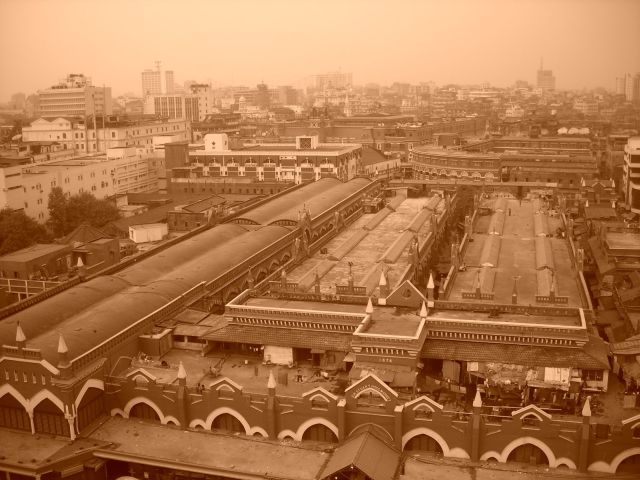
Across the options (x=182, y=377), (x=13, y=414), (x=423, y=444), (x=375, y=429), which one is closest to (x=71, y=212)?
(x=13, y=414)

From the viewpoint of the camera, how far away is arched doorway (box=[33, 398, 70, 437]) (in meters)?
30.2

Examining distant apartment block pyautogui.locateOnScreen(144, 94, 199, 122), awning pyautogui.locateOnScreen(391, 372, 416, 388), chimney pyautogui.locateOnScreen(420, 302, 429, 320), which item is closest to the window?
chimney pyautogui.locateOnScreen(420, 302, 429, 320)

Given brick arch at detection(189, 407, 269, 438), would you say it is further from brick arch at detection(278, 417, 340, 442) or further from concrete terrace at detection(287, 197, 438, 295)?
concrete terrace at detection(287, 197, 438, 295)

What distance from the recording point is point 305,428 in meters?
29.4

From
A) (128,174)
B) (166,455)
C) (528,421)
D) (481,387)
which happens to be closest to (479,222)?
(481,387)

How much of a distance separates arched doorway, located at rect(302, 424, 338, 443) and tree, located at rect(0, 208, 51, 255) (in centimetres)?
4108

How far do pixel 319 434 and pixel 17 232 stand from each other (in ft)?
142

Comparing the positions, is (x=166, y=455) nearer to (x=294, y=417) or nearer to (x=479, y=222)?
(x=294, y=417)

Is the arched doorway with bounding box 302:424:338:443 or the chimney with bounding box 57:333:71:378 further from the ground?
the chimney with bounding box 57:333:71:378

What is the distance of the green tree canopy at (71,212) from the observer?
2830 inches

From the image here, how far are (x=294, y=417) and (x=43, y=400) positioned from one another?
1097 cm

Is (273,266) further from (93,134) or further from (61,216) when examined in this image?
(93,134)

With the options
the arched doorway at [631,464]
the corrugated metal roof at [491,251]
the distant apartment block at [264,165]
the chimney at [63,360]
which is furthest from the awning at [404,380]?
the distant apartment block at [264,165]

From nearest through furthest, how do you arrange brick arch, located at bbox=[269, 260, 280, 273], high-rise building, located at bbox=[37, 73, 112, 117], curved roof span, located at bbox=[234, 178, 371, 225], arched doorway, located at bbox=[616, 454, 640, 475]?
arched doorway, located at bbox=[616, 454, 640, 475] → brick arch, located at bbox=[269, 260, 280, 273] → curved roof span, located at bbox=[234, 178, 371, 225] → high-rise building, located at bbox=[37, 73, 112, 117]
